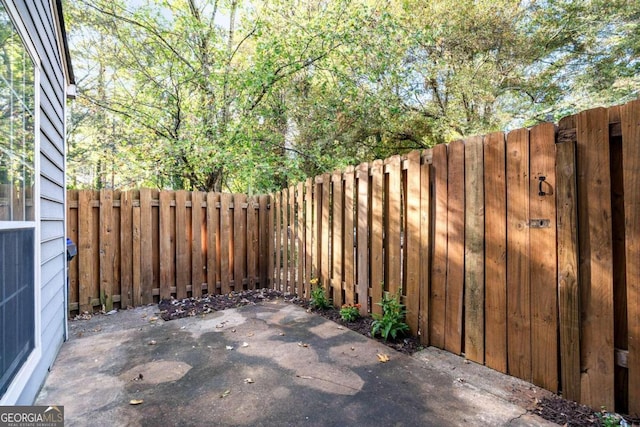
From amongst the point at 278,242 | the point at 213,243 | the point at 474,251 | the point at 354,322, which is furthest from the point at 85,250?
the point at 474,251

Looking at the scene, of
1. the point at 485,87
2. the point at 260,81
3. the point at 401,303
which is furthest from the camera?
the point at 485,87

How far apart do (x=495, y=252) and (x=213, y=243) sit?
4023 millimetres

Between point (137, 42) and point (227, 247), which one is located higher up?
point (137, 42)

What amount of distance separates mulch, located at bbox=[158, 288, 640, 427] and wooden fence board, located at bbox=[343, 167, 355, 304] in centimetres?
33

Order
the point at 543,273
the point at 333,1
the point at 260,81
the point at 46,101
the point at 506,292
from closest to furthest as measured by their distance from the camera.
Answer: the point at 543,273 → the point at 506,292 → the point at 46,101 → the point at 260,81 → the point at 333,1

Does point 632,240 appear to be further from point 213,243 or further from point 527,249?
point 213,243

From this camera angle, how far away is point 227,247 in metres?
5.03

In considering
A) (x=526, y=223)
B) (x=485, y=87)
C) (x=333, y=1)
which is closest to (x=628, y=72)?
(x=485, y=87)

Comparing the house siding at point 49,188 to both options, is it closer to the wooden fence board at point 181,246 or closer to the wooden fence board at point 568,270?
the wooden fence board at point 181,246

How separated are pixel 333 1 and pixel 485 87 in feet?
14.2

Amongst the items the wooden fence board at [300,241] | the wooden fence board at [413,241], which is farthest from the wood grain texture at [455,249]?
the wooden fence board at [300,241]

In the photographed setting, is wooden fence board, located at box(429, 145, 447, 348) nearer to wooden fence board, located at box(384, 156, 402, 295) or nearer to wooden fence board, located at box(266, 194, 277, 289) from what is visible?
wooden fence board, located at box(384, 156, 402, 295)

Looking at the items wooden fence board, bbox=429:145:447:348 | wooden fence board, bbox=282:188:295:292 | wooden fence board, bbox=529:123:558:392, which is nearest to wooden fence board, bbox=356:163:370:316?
wooden fence board, bbox=429:145:447:348

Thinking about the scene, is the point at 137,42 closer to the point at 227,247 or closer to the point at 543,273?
the point at 227,247
